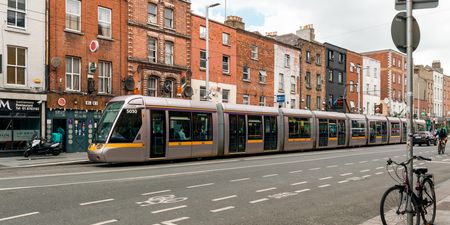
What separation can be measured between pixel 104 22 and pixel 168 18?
535 cm

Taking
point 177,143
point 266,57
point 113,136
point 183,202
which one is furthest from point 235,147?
point 266,57

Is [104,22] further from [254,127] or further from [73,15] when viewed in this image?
[254,127]

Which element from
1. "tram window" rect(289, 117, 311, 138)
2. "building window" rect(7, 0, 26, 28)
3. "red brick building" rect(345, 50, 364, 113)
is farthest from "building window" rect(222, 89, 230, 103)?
"red brick building" rect(345, 50, 364, 113)

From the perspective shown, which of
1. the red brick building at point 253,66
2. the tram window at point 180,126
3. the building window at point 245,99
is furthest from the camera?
the building window at point 245,99

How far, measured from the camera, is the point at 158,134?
18469 millimetres

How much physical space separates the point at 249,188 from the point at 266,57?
29.8 metres

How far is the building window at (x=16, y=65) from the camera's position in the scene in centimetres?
2195

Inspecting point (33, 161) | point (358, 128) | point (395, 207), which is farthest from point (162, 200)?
point (358, 128)

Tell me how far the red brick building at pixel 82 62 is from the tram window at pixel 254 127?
9.17 metres

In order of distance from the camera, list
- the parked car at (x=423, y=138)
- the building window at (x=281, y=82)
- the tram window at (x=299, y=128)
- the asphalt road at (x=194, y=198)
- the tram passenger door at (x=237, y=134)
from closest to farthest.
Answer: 1. the asphalt road at (x=194, y=198)
2. the tram passenger door at (x=237, y=134)
3. the tram window at (x=299, y=128)
4. the parked car at (x=423, y=138)
5. the building window at (x=281, y=82)

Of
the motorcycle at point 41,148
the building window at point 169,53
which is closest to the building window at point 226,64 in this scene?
the building window at point 169,53

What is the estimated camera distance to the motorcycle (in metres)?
21.0

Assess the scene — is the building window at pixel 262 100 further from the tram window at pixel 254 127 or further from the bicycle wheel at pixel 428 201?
the bicycle wheel at pixel 428 201

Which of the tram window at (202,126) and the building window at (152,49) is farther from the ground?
the building window at (152,49)
